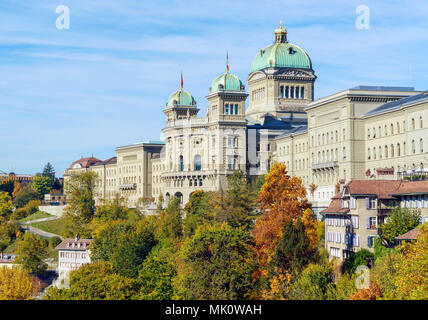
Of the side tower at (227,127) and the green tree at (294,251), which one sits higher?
the side tower at (227,127)

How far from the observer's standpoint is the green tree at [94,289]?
85.5 metres

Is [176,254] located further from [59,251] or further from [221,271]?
[59,251]

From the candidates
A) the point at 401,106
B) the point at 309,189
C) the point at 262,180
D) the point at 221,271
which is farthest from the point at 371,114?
the point at 221,271

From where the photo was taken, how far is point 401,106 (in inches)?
4783

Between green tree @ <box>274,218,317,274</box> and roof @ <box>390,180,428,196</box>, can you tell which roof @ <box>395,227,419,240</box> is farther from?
green tree @ <box>274,218,317,274</box>

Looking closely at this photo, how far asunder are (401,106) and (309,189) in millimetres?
26000

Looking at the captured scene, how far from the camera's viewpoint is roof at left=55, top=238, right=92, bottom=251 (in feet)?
518

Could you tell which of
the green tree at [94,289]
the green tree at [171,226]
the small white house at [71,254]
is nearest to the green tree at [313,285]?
the green tree at [94,289]

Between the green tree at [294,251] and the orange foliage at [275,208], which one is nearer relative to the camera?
the green tree at [294,251]

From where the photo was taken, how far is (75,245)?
525ft

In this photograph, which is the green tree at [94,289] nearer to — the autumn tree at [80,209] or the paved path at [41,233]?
the autumn tree at [80,209]

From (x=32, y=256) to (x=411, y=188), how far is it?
286 feet

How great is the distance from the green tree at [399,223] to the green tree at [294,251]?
26.1 feet

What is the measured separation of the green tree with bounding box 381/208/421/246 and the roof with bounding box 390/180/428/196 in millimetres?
2593
